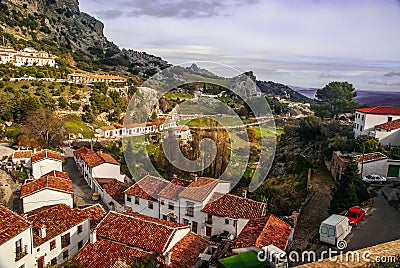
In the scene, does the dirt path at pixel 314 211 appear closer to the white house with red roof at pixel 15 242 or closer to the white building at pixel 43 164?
the white house with red roof at pixel 15 242

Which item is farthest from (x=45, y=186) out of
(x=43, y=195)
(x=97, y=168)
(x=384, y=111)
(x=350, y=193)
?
(x=384, y=111)

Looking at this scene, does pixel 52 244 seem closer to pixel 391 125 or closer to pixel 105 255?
pixel 105 255

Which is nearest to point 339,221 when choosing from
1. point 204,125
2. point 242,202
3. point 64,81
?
point 242,202

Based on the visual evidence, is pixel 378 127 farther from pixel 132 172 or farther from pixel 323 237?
pixel 132 172

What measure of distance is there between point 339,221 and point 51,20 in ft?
271

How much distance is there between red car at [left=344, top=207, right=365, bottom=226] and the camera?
1019 centimetres

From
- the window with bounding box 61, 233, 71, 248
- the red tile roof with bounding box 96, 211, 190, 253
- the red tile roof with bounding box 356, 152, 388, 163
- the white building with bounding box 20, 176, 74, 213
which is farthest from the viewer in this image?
the white building with bounding box 20, 176, 74, 213

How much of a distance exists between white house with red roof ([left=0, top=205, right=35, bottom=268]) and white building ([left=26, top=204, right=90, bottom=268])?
1.97 feet

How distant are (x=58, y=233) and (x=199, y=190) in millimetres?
5625

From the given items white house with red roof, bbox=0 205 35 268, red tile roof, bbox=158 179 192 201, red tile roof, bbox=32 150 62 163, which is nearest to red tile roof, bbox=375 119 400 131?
red tile roof, bbox=158 179 192 201

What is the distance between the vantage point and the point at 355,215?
10.4 meters

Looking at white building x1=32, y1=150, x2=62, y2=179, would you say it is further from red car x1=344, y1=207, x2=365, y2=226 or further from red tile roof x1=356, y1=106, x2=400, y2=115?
red tile roof x1=356, y1=106, x2=400, y2=115

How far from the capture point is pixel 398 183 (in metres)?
14.1

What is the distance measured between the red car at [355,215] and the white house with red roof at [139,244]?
14.6 feet
